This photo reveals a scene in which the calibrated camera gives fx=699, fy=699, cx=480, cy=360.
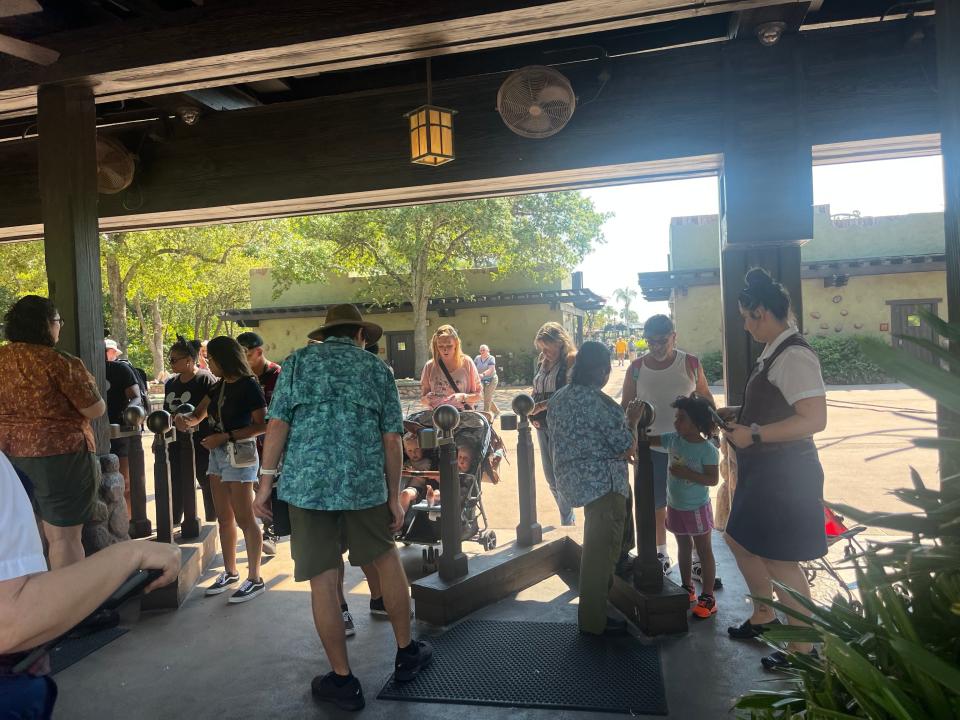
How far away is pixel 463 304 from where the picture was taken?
26.0m

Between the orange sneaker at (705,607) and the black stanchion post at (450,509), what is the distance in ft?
4.32

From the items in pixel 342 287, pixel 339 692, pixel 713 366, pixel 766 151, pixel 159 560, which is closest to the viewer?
pixel 159 560

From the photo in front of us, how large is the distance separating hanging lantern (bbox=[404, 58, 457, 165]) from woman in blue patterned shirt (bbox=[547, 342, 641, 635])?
1.88m

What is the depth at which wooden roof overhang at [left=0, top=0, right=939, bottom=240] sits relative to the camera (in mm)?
3510

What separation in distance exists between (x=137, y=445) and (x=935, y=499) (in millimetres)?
5242

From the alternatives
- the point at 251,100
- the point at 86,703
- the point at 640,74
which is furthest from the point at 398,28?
the point at 86,703

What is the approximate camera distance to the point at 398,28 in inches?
133

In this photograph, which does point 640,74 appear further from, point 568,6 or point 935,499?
point 935,499

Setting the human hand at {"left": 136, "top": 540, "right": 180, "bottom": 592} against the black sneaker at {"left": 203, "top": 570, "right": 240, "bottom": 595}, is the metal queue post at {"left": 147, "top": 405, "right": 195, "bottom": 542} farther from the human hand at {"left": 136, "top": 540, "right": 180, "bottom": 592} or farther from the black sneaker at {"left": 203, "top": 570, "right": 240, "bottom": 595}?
the human hand at {"left": 136, "top": 540, "right": 180, "bottom": 592}

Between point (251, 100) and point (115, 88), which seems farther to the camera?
point (251, 100)

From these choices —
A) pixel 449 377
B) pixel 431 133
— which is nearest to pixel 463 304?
pixel 449 377

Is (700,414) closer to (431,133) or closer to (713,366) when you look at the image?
(431,133)

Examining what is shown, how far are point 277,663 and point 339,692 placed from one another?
0.62 meters

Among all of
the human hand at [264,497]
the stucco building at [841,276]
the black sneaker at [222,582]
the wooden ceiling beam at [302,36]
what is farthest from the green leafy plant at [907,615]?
the stucco building at [841,276]
